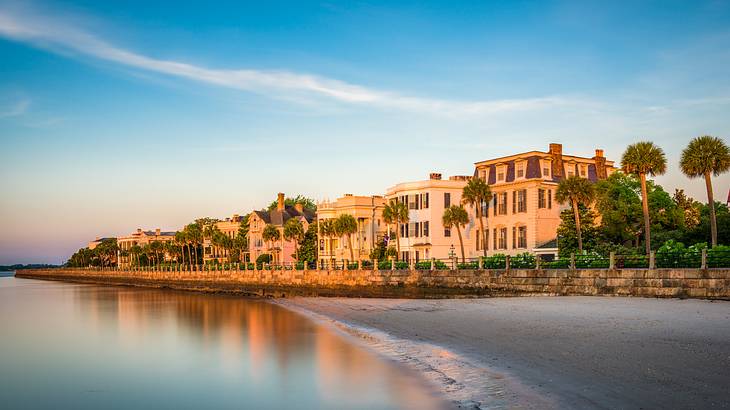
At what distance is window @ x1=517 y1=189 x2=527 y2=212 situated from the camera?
58312 millimetres

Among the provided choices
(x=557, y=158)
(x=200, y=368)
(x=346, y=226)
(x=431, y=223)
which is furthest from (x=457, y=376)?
(x=346, y=226)

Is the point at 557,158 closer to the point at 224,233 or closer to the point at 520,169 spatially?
the point at 520,169

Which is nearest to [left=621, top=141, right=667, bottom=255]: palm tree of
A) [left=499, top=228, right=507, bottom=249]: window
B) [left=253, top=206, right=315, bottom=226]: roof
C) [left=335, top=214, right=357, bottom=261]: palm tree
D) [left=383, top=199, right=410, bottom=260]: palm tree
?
[left=499, top=228, right=507, bottom=249]: window

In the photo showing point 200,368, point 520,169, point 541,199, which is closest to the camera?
point 200,368

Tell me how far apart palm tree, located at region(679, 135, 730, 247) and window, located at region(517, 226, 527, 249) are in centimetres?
2094

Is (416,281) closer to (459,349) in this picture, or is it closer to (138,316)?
(138,316)

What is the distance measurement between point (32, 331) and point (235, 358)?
21059mm

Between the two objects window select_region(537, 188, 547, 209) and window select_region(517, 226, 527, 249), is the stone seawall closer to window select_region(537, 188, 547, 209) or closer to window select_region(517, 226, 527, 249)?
window select_region(517, 226, 527, 249)

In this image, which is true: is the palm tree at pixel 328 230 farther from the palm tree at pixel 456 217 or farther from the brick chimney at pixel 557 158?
the brick chimney at pixel 557 158

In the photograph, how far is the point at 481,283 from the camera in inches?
1665

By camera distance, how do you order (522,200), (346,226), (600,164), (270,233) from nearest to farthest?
(522,200)
(600,164)
(346,226)
(270,233)

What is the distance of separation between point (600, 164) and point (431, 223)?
1740 cm

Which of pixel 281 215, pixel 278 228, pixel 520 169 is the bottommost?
pixel 278 228

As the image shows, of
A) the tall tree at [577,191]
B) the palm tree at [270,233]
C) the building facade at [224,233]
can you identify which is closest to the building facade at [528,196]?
the tall tree at [577,191]
